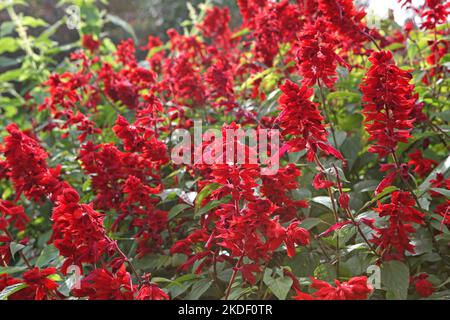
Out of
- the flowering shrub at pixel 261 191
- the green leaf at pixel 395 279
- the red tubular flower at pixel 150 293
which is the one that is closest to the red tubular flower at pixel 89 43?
the flowering shrub at pixel 261 191

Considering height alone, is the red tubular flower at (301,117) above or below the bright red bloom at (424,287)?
above

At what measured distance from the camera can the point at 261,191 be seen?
2.23m

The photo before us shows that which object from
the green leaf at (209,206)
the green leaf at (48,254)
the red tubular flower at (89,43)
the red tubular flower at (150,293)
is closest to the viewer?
the red tubular flower at (150,293)

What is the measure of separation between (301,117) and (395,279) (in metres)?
0.61

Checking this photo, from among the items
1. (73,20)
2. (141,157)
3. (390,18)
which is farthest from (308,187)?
(73,20)

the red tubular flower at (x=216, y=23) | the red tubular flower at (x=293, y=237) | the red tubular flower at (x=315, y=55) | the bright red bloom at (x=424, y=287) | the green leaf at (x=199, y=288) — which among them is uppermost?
the red tubular flower at (x=216, y=23)

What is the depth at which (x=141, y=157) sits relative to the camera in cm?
268

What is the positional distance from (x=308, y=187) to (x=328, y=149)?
810 mm

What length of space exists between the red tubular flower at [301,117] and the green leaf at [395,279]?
44cm

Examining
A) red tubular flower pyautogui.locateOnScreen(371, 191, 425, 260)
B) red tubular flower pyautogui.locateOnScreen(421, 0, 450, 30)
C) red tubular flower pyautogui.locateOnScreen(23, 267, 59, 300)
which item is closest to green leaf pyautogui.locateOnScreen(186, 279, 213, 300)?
red tubular flower pyautogui.locateOnScreen(23, 267, 59, 300)

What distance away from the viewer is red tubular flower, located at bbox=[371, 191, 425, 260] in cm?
197

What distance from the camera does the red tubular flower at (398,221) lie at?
1.97 m

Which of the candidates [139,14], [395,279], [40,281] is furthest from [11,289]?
[139,14]

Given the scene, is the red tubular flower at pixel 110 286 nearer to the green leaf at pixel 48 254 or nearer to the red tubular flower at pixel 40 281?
the red tubular flower at pixel 40 281
